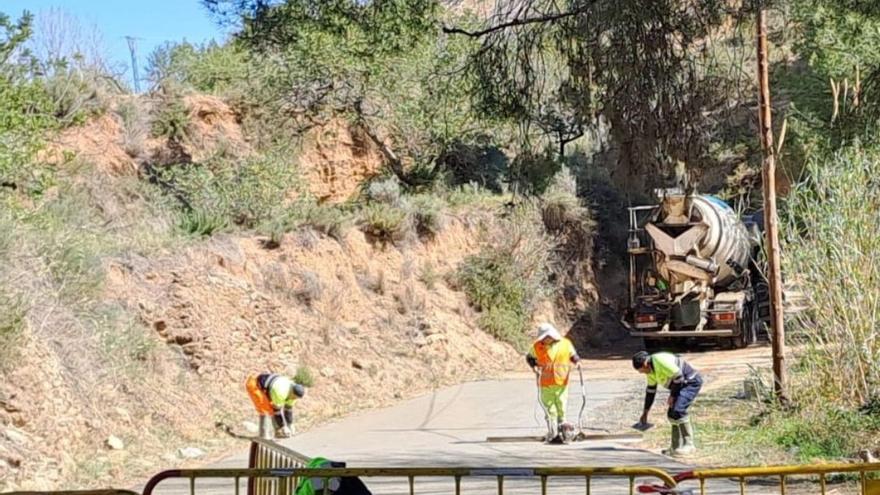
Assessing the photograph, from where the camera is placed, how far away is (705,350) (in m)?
23.5

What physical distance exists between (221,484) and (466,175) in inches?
743

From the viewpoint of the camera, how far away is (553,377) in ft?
41.9

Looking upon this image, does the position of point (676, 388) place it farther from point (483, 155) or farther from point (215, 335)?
point (483, 155)

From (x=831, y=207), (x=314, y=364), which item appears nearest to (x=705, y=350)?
(x=314, y=364)

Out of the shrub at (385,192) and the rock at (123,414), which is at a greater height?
the shrub at (385,192)

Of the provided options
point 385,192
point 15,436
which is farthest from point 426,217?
point 15,436

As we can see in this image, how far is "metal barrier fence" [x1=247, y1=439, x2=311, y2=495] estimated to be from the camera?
600 cm

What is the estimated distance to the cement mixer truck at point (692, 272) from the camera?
73.2 ft

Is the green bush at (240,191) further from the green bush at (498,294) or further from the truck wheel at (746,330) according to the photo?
the truck wheel at (746,330)

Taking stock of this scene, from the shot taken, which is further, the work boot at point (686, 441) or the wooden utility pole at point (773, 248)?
the wooden utility pole at point (773, 248)

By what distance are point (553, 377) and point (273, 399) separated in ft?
11.9

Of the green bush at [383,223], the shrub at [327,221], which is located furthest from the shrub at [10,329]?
the green bush at [383,223]

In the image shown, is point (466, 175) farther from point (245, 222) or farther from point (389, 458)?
point (389, 458)

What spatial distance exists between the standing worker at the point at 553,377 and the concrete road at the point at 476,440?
13.4 inches
